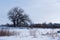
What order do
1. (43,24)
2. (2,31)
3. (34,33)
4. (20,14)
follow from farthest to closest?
(20,14)
(43,24)
(2,31)
(34,33)

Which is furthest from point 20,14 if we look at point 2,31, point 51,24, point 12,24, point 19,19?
point 2,31

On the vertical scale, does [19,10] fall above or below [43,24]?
above

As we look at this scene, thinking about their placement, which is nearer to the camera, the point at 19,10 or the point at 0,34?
the point at 0,34

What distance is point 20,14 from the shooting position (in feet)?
204

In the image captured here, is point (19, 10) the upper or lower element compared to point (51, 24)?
upper

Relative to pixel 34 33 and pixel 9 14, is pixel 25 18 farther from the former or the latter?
pixel 34 33

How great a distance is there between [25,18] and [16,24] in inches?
183

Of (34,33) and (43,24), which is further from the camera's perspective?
(43,24)

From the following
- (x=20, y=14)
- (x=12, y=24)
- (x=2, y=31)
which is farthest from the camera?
(x=20, y=14)

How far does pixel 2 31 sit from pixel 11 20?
41647 mm

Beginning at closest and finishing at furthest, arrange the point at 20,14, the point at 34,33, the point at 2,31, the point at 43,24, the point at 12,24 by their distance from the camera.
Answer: the point at 34,33 → the point at 2,31 → the point at 43,24 → the point at 12,24 → the point at 20,14

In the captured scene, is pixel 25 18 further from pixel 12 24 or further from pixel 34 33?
pixel 34 33

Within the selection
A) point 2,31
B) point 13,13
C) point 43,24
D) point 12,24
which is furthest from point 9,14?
point 2,31

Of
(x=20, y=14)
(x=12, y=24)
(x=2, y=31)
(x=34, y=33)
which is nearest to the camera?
(x=34, y=33)
